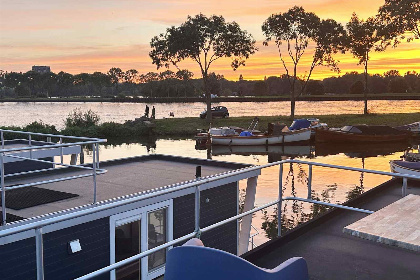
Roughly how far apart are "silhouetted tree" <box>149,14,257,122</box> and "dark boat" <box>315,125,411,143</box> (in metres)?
17.7

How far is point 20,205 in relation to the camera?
1009cm

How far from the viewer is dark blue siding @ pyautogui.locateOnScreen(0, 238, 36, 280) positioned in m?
7.73

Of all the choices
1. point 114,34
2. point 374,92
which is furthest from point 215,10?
point 374,92

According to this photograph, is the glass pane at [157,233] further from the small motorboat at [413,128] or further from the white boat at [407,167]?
the small motorboat at [413,128]

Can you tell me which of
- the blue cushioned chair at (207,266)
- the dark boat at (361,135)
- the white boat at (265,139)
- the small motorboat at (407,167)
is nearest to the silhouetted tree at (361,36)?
the dark boat at (361,135)

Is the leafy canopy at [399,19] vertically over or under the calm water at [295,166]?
over

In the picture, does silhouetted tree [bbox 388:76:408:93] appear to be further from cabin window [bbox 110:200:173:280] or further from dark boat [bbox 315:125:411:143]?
cabin window [bbox 110:200:173:280]

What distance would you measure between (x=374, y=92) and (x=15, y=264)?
606 ft

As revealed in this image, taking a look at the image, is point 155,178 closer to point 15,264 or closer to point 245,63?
point 15,264

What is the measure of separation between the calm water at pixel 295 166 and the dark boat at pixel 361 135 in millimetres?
901

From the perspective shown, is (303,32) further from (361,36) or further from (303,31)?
(361,36)

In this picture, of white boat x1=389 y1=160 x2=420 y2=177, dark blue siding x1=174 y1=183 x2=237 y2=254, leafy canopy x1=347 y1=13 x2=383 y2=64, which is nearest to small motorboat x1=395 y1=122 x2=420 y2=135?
leafy canopy x1=347 y1=13 x2=383 y2=64

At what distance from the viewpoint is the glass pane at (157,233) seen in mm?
10281

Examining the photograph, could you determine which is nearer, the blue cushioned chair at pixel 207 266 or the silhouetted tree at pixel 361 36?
the blue cushioned chair at pixel 207 266
